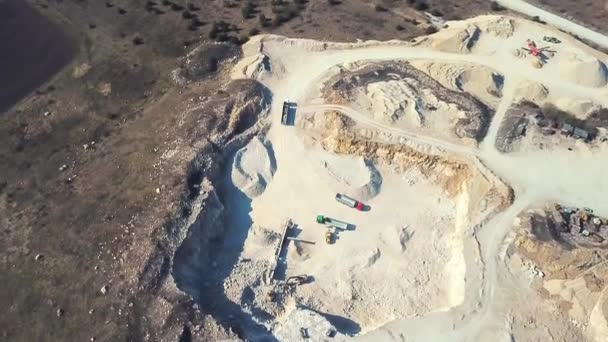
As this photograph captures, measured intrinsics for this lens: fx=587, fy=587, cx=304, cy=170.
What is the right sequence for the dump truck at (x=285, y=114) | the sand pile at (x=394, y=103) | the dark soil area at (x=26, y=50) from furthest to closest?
1. the dark soil area at (x=26, y=50)
2. the dump truck at (x=285, y=114)
3. the sand pile at (x=394, y=103)

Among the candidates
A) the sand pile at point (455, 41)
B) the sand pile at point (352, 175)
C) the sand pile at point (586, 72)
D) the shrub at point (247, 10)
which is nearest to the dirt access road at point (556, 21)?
the sand pile at point (586, 72)

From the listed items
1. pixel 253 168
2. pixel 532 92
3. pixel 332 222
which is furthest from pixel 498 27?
pixel 253 168

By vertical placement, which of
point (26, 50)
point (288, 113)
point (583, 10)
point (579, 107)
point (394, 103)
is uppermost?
point (583, 10)

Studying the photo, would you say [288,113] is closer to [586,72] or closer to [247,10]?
[247,10]

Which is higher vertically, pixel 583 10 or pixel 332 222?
pixel 583 10

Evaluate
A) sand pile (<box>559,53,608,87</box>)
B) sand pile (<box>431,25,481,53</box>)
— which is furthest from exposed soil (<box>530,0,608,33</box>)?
sand pile (<box>431,25,481,53</box>)

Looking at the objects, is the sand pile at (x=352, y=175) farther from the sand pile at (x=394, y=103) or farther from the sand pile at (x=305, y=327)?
the sand pile at (x=305, y=327)
